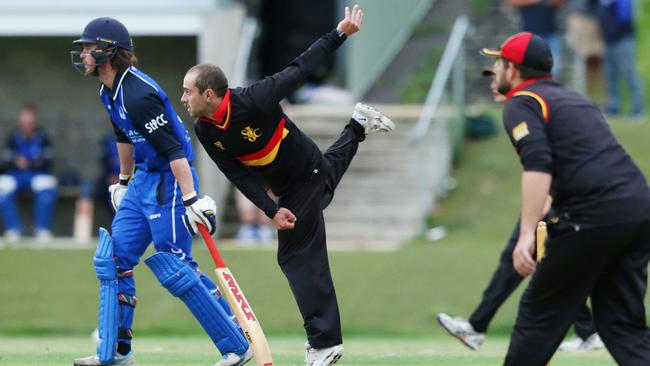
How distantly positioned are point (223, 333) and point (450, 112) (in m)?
10.6

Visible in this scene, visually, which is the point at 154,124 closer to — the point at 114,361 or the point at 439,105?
the point at 114,361

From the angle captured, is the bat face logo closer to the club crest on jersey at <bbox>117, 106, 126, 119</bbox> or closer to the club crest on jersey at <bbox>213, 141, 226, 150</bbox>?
the club crest on jersey at <bbox>213, 141, 226, 150</bbox>

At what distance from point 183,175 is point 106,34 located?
3.33 feet

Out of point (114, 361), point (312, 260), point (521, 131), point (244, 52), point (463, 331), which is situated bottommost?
point (244, 52)

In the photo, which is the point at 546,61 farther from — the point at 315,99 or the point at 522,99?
the point at 315,99

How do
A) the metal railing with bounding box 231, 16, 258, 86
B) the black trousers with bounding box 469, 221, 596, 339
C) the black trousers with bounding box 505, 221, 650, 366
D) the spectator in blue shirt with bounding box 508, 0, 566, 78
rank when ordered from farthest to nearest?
the metal railing with bounding box 231, 16, 258, 86
the spectator in blue shirt with bounding box 508, 0, 566, 78
the black trousers with bounding box 469, 221, 596, 339
the black trousers with bounding box 505, 221, 650, 366

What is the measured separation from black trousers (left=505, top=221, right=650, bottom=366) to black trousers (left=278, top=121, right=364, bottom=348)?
1.55 meters

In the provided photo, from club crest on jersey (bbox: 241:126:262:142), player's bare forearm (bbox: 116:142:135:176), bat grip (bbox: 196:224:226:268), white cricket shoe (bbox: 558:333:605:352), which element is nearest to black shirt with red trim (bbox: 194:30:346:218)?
club crest on jersey (bbox: 241:126:262:142)

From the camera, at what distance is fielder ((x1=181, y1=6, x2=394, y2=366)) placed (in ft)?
25.8

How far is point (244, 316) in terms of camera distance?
25.6ft

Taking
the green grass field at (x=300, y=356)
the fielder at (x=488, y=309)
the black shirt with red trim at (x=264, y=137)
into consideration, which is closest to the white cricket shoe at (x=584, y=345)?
the green grass field at (x=300, y=356)

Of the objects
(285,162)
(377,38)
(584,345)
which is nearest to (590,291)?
(285,162)

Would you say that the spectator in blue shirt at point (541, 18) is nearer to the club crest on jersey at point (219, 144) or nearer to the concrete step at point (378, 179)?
the concrete step at point (378, 179)

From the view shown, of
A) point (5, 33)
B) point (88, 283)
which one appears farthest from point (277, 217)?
point (5, 33)
